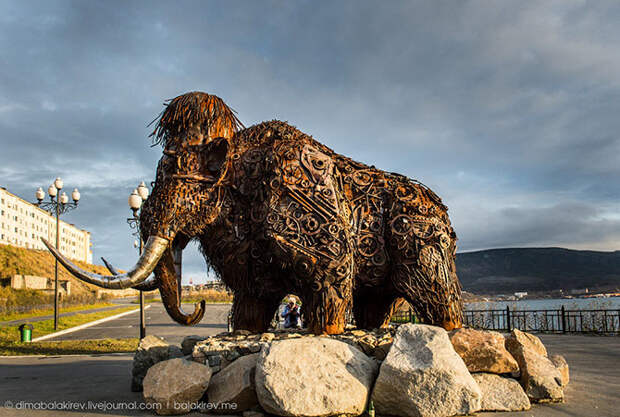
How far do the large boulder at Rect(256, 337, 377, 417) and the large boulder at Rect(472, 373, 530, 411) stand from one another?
3.61ft

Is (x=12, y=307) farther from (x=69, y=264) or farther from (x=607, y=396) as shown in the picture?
(x=607, y=396)

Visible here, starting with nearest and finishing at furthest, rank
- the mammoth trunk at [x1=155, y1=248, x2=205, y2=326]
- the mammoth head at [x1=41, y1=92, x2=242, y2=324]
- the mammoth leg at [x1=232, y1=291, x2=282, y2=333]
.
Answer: the mammoth head at [x1=41, y1=92, x2=242, y2=324] < the mammoth trunk at [x1=155, y1=248, x2=205, y2=326] < the mammoth leg at [x1=232, y1=291, x2=282, y2=333]

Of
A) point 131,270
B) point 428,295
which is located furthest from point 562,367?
point 131,270

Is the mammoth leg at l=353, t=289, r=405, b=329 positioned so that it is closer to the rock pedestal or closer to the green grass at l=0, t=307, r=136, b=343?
the rock pedestal

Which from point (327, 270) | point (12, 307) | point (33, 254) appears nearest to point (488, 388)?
point (327, 270)

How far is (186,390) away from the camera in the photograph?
14.7 ft

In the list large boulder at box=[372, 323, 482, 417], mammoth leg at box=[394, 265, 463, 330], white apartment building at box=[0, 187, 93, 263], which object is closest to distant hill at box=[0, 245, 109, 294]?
white apartment building at box=[0, 187, 93, 263]

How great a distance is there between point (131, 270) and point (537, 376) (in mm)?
4236

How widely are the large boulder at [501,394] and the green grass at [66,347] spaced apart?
9.99 metres

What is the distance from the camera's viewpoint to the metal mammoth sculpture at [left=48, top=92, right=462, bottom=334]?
16.2ft

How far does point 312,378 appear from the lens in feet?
13.5

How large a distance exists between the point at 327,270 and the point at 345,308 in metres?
0.51

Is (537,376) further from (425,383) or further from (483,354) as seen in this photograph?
(425,383)

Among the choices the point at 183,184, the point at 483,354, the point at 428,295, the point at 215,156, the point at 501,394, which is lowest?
the point at 501,394
